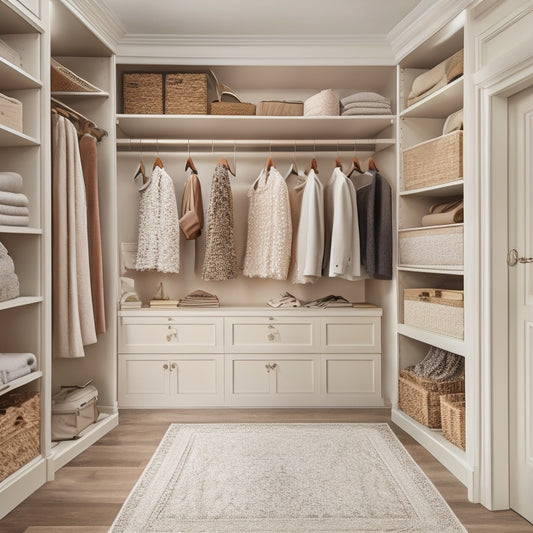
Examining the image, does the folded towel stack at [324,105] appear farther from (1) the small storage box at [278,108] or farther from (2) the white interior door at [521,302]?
(2) the white interior door at [521,302]

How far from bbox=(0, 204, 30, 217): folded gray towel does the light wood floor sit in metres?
1.26

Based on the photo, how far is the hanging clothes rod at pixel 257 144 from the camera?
3672mm

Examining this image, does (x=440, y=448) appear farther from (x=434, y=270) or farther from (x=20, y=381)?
(x=20, y=381)

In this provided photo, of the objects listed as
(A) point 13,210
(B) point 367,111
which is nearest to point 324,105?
(B) point 367,111

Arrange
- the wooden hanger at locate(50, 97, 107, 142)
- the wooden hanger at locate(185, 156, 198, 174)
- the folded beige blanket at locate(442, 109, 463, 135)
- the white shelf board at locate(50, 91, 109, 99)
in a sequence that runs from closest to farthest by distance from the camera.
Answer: the folded beige blanket at locate(442, 109, 463, 135)
the wooden hanger at locate(50, 97, 107, 142)
the white shelf board at locate(50, 91, 109, 99)
the wooden hanger at locate(185, 156, 198, 174)

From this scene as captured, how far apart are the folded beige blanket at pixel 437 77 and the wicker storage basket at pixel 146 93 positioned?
5.53 feet

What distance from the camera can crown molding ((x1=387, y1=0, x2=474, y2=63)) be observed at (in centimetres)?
262

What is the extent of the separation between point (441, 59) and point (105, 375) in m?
2.96

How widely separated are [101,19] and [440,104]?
2085 millimetres

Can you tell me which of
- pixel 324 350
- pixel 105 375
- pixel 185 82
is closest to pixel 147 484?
pixel 105 375

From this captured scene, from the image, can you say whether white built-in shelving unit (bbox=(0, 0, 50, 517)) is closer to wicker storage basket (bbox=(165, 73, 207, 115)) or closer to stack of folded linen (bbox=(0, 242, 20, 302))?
stack of folded linen (bbox=(0, 242, 20, 302))

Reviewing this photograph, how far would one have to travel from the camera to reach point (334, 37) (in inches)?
135

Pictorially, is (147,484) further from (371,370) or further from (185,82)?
(185,82)

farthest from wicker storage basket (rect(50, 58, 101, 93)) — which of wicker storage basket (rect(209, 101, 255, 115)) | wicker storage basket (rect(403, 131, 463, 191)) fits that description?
wicker storage basket (rect(403, 131, 463, 191))
